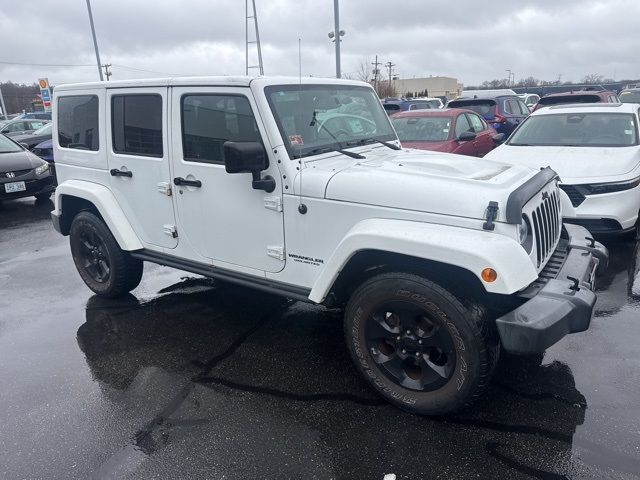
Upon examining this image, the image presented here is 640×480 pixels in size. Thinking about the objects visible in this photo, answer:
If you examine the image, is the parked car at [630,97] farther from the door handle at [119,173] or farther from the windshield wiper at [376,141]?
the door handle at [119,173]

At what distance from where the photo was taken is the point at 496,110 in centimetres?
1339

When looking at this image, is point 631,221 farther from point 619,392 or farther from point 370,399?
point 370,399

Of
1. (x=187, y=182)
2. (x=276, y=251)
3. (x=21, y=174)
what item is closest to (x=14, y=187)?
(x=21, y=174)

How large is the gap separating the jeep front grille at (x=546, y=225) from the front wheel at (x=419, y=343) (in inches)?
25.7

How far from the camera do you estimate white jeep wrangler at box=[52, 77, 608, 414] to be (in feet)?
8.78

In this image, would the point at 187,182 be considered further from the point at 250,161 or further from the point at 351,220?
the point at 351,220

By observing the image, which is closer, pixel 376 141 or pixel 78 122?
pixel 376 141

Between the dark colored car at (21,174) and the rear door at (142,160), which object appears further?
the dark colored car at (21,174)

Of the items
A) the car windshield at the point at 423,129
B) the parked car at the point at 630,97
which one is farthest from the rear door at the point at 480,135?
the parked car at the point at 630,97

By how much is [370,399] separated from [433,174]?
1.49 m

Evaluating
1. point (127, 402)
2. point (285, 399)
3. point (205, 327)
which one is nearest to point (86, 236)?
point (205, 327)

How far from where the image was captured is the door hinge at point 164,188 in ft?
13.0

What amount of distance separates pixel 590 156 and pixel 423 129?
328 centimetres

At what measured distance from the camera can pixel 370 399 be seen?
320 cm
